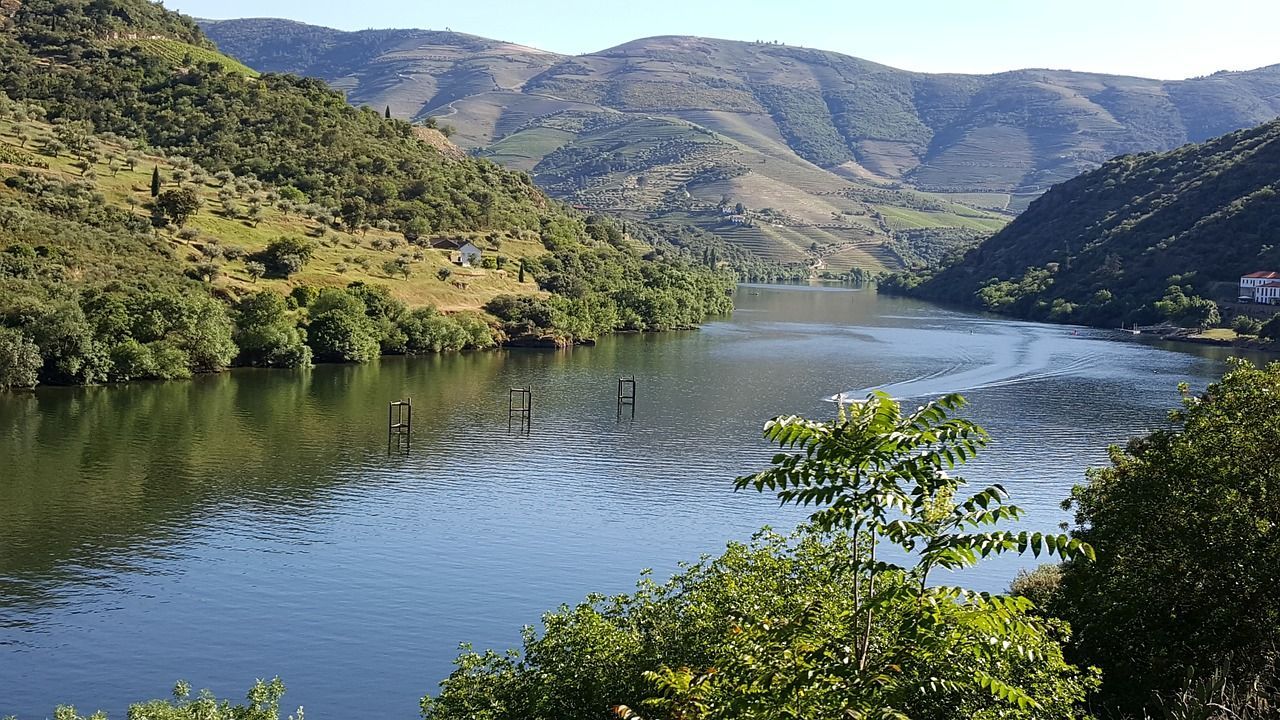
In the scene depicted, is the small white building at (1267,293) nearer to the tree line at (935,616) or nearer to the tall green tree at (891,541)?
the tree line at (935,616)

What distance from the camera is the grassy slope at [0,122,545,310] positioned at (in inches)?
3831

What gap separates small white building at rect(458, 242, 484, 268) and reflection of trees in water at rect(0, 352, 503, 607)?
36657 millimetres

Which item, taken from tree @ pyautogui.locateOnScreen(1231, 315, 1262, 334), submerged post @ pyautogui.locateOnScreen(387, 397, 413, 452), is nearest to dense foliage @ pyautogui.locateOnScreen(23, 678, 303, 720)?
submerged post @ pyautogui.locateOnScreen(387, 397, 413, 452)

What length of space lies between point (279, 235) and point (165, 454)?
176 ft

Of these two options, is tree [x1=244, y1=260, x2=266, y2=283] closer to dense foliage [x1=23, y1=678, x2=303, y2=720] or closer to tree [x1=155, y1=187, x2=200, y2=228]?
tree [x1=155, y1=187, x2=200, y2=228]

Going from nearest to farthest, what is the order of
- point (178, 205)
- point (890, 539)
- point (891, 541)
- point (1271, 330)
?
point (890, 539)
point (891, 541)
point (178, 205)
point (1271, 330)

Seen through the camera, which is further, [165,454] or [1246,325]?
[1246,325]

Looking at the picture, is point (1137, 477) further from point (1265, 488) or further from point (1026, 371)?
point (1026, 371)

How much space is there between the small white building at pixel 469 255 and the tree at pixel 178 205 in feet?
102

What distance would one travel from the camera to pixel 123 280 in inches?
3287

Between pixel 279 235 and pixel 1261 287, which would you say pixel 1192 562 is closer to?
pixel 279 235

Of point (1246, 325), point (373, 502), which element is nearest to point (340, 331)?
point (373, 502)

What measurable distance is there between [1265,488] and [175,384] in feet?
233

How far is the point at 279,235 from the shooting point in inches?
4161
